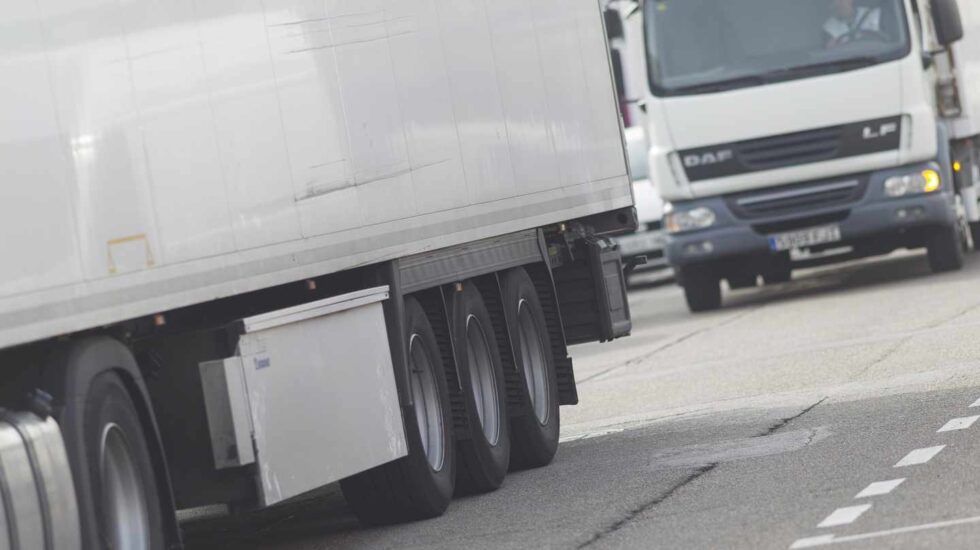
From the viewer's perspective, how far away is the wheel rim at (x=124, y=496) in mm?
8250

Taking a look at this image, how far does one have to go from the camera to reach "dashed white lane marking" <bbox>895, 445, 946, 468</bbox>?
1051 centimetres

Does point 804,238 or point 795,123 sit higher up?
point 795,123

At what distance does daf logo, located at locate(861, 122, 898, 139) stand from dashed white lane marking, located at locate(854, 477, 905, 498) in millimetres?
12471

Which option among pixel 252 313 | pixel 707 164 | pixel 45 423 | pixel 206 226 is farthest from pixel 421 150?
pixel 707 164

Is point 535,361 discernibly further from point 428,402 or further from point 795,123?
point 795,123

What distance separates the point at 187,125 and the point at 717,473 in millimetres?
3685

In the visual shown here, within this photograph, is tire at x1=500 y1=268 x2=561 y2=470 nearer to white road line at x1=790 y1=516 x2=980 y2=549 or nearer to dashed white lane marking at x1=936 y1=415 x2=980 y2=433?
dashed white lane marking at x1=936 y1=415 x2=980 y2=433

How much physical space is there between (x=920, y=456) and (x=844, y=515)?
5.31 feet

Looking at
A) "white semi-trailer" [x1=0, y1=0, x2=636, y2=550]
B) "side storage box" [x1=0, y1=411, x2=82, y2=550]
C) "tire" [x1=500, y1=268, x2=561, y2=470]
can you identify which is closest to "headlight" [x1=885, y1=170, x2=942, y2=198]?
"white semi-trailer" [x1=0, y1=0, x2=636, y2=550]

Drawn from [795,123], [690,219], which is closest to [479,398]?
[795,123]

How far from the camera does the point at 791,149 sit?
73.3 feet

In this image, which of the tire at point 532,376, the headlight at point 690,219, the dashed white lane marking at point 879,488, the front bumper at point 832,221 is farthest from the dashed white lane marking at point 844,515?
the headlight at point 690,219

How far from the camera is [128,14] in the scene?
27.8 feet

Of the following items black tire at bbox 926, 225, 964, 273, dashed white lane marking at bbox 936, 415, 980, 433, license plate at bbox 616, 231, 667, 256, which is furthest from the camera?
license plate at bbox 616, 231, 667, 256
